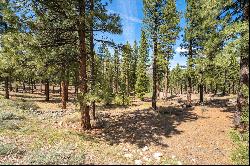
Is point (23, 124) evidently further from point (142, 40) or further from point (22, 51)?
point (142, 40)

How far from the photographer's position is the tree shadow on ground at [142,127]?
15.6 meters

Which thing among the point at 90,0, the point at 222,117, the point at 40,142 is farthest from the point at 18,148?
the point at 222,117

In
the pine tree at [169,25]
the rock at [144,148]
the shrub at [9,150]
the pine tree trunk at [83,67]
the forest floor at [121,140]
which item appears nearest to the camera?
the forest floor at [121,140]

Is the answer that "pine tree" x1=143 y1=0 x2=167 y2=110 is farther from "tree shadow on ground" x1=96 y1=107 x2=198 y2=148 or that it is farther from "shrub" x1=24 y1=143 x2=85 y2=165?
"shrub" x1=24 y1=143 x2=85 y2=165

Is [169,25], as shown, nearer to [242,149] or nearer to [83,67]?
[83,67]

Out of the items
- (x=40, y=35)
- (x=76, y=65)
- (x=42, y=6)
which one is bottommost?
(x=76, y=65)

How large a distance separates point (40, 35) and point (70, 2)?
8.43 ft

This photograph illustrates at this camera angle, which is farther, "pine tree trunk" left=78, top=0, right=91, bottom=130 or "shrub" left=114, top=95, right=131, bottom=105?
"shrub" left=114, top=95, right=131, bottom=105

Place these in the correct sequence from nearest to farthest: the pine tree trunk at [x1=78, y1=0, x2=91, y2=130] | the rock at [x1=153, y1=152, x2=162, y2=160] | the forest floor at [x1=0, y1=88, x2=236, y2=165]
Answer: the forest floor at [x1=0, y1=88, x2=236, y2=165] → the rock at [x1=153, y1=152, x2=162, y2=160] → the pine tree trunk at [x1=78, y1=0, x2=91, y2=130]

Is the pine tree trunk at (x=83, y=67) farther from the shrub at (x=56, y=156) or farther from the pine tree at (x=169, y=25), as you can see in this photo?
the pine tree at (x=169, y=25)

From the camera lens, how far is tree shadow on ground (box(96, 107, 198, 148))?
1556 cm

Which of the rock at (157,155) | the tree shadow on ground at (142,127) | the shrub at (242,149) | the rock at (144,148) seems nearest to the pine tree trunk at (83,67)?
the tree shadow on ground at (142,127)

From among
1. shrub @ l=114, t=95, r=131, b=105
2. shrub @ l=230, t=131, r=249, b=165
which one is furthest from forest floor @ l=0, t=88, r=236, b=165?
shrub @ l=114, t=95, r=131, b=105

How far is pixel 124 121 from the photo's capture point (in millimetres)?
19578
